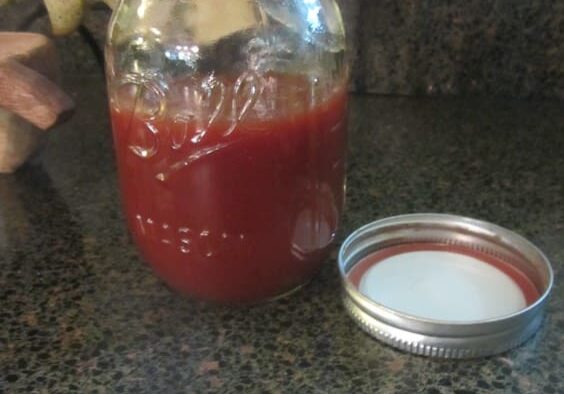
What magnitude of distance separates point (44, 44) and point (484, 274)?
0.56 metres

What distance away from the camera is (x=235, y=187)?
584 mm

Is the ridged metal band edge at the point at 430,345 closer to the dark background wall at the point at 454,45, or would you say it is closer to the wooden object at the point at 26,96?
the wooden object at the point at 26,96

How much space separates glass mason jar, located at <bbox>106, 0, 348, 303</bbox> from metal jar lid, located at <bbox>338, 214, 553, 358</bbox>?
0.06 metres

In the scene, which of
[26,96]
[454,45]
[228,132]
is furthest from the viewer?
[454,45]

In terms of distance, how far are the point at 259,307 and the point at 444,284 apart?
15 centimetres

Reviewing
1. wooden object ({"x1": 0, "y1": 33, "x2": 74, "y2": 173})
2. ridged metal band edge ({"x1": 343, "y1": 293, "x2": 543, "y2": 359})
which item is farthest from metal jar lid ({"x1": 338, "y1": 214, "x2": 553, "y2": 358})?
wooden object ({"x1": 0, "y1": 33, "x2": 74, "y2": 173})

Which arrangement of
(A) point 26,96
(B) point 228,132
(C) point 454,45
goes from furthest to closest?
(C) point 454,45
(A) point 26,96
(B) point 228,132

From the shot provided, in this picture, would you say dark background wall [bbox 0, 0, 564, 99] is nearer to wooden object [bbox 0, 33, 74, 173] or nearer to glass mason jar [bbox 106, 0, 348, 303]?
wooden object [bbox 0, 33, 74, 173]

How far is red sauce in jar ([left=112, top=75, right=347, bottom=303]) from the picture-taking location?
0.58m

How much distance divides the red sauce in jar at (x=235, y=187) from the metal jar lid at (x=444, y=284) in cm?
6

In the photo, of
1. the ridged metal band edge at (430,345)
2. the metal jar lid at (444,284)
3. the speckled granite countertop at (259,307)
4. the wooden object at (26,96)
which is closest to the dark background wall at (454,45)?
the speckled granite countertop at (259,307)

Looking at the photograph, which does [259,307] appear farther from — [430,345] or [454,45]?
[454,45]

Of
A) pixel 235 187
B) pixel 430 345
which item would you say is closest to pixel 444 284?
pixel 430 345

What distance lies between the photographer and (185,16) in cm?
57
